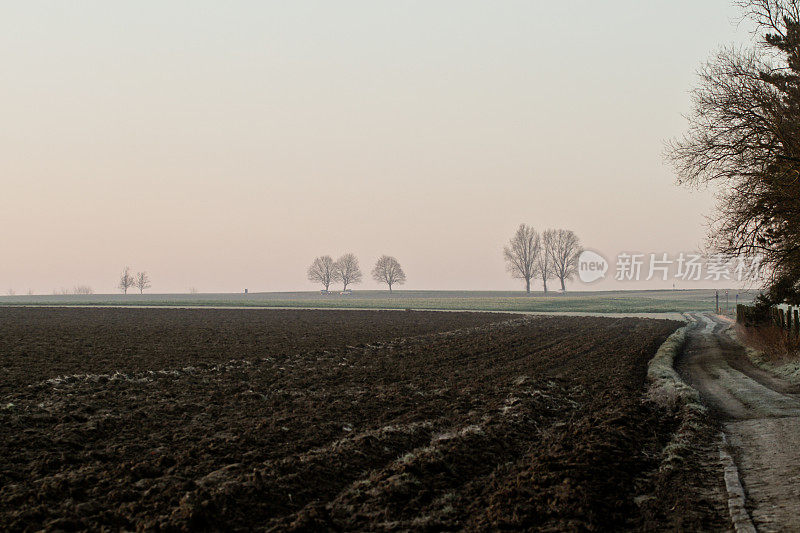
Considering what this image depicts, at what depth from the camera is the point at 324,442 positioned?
10914 millimetres

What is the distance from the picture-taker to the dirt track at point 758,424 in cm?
820

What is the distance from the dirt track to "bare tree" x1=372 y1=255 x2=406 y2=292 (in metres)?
122

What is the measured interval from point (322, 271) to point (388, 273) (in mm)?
15035

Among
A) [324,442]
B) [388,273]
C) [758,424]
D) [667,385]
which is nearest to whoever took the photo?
[324,442]

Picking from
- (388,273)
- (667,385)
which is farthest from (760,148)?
(388,273)

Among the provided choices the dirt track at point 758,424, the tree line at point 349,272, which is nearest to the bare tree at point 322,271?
the tree line at point 349,272

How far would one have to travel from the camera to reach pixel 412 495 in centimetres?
827

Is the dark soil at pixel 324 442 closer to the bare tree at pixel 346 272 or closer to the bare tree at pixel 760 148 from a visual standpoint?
the bare tree at pixel 760 148

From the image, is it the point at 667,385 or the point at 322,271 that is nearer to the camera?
the point at 667,385

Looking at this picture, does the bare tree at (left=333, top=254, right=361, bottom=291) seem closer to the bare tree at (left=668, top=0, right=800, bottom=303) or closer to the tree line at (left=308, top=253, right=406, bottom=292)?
the tree line at (left=308, top=253, right=406, bottom=292)

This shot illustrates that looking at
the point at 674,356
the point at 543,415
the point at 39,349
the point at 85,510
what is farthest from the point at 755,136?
the point at 39,349

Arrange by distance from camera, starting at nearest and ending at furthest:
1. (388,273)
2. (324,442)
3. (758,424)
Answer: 1. (324,442)
2. (758,424)
3. (388,273)

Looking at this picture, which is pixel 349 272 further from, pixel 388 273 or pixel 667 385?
pixel 667 385

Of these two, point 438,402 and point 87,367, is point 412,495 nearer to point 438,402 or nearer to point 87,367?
point 438,402
